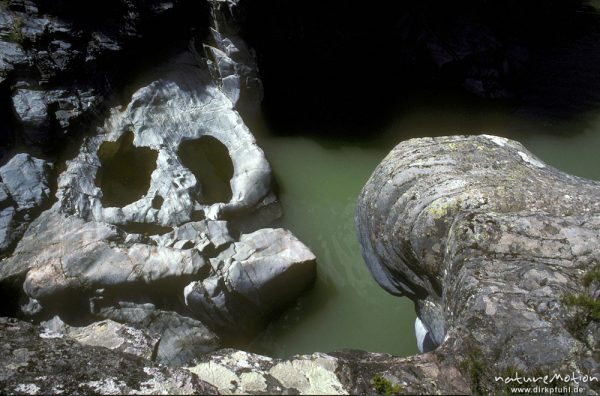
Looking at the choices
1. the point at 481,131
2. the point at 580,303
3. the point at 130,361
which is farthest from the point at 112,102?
the point at 580,303

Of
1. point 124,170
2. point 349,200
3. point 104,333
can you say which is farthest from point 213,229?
point 349,200

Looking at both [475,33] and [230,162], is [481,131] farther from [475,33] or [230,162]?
[230,162]

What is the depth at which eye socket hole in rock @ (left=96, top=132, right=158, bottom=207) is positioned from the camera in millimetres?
5496

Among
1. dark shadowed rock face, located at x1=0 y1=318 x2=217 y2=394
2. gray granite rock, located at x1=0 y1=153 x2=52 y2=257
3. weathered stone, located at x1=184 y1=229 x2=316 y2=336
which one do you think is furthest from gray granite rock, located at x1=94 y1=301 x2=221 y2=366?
dark shadowed rock face, located at x1=0 y1=318 x2=217 y2=394

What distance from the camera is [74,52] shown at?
5.65 metres

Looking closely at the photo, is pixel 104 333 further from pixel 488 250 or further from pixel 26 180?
pixel 488 250

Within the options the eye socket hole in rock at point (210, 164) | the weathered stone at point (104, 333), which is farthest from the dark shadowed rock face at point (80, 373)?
the eye socket hole in rock at point (210, 164)

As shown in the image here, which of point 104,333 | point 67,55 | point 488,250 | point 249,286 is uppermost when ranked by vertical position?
point 67,55

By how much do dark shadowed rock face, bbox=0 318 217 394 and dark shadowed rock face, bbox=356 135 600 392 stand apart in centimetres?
124

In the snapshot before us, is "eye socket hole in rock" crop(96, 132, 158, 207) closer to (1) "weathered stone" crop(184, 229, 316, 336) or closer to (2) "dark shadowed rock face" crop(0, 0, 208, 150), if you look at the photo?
(2) "dark shadowed rock face" crop(0, 0, 208, 150)

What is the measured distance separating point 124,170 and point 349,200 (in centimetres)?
264

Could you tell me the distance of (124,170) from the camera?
18.7 ft

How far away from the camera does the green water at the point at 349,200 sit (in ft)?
15.7

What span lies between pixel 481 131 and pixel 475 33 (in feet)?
5.54
